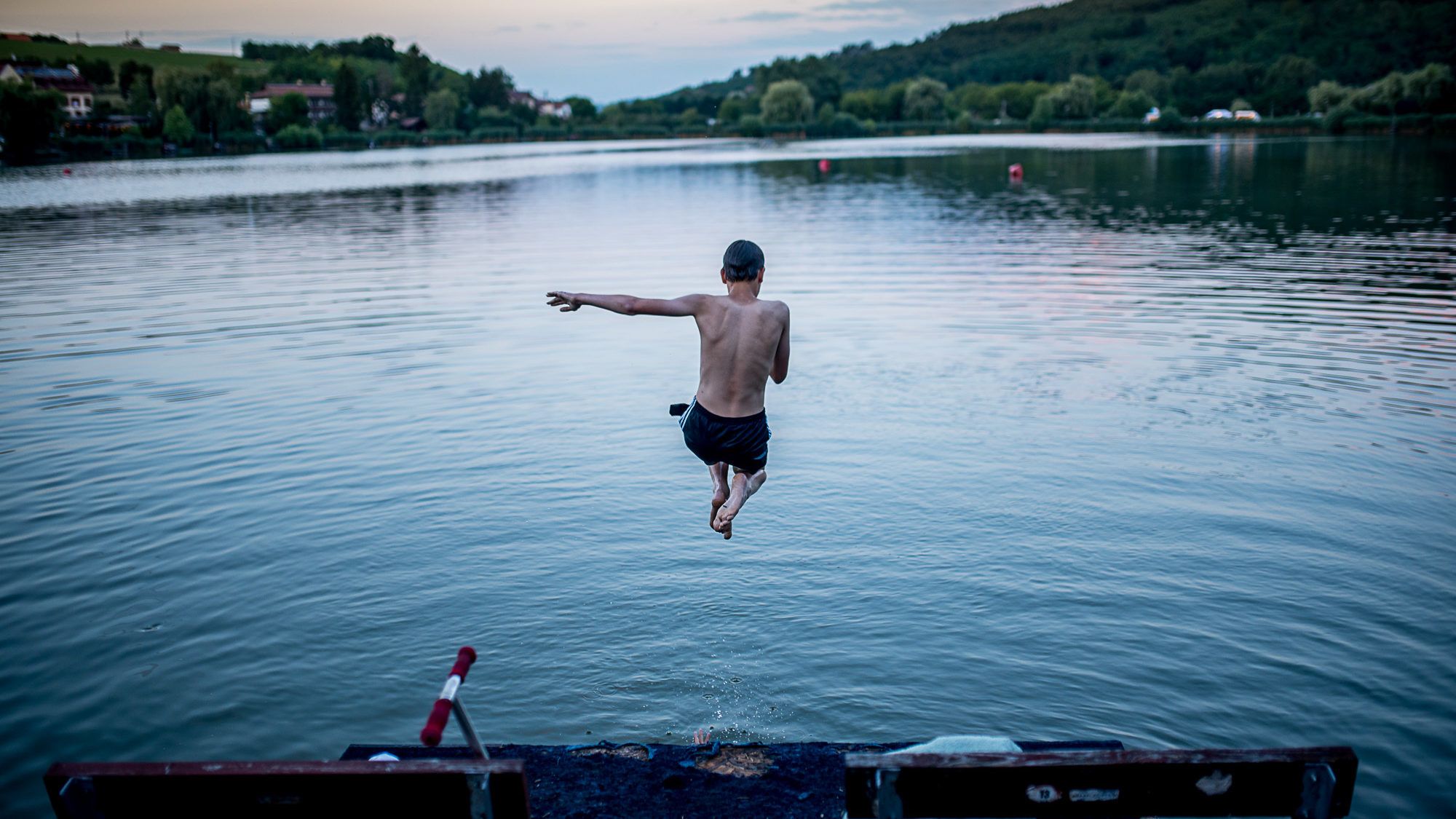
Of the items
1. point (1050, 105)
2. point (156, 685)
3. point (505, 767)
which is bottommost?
point (156, 685)

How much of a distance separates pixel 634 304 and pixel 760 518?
17.5 ft

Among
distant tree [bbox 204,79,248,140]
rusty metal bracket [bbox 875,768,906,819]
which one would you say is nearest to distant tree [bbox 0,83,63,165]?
distant tree [bbox 204,79,248,140]

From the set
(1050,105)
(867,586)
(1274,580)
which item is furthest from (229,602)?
(1050,105)

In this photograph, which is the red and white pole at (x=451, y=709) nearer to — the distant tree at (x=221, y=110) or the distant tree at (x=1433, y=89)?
the distant tree at (x=1433, y=89)

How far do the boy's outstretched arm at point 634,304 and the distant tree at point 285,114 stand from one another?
188 metres

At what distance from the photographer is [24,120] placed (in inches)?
4685

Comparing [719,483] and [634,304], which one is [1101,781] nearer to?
[634,304]

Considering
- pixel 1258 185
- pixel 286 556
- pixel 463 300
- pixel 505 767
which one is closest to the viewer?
pixel 505 767

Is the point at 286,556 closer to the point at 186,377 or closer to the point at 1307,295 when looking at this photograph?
the point at 186,377

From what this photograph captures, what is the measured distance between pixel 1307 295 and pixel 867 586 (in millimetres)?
18113

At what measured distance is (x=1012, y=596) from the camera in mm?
9539

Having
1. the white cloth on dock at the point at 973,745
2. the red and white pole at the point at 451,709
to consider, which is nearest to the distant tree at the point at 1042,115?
the white cloth on dock at the point at 973,745

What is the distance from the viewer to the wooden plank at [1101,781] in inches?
167

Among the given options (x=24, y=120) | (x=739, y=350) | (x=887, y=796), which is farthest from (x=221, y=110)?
(x=887, y=796)
